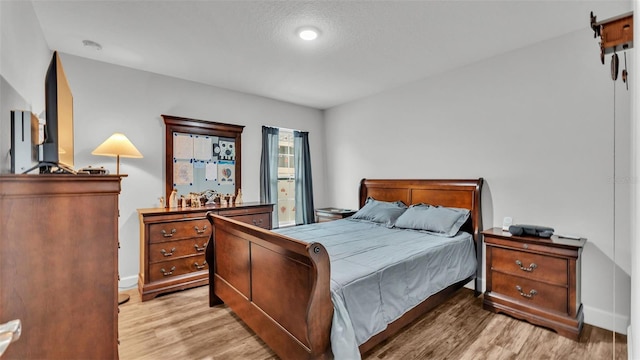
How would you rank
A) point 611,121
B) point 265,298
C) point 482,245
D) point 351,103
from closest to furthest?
point 265,298 → point 611,121 → point 482,245 → point 351,103

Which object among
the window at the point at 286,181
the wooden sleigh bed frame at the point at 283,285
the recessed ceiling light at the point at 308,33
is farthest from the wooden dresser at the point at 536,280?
the window at the point at 286,181

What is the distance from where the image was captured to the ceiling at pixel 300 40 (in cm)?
213

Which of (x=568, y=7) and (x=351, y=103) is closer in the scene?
(x=568, y=7)

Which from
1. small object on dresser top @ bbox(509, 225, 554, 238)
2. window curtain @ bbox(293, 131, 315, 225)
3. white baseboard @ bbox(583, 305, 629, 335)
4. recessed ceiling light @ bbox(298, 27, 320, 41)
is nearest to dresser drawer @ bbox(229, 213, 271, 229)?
window curtain @ bbox(293, 131, 315, 225)

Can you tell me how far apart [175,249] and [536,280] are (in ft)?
11.8

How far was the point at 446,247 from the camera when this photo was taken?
103 inches

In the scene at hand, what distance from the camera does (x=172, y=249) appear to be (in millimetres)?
3094

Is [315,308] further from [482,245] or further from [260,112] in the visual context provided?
[260,112]

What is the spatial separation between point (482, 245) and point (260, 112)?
3574 mm

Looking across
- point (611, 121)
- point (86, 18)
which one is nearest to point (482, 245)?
point (611, 121)

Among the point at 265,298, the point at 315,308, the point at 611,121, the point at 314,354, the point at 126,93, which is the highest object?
the point at 126,93

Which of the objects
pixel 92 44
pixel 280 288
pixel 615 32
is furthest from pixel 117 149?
pixel 615 32

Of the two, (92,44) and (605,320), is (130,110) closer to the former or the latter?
(92,44)

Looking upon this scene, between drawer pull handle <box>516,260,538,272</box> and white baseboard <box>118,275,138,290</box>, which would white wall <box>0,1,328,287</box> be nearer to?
white baseboard <box>118,275,138,290</box>
